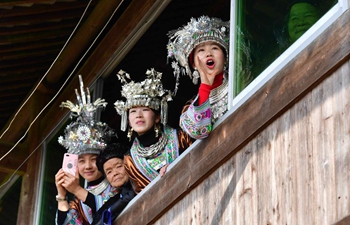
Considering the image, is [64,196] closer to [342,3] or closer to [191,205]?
[191,205]

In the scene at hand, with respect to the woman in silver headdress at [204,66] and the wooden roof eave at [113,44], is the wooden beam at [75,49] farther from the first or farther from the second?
the woman in silver headdress at [204,66]

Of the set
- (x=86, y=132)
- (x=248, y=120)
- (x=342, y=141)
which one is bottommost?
(x=342, y=141)

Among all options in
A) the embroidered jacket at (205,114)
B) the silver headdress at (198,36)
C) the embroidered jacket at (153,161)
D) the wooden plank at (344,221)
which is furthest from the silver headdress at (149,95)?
the wooden plank at (344,221)

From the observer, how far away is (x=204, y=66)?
21.6 feet

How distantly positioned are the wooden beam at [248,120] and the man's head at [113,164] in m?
0.48

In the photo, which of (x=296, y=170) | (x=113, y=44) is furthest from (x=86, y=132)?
(x=296, y=170)

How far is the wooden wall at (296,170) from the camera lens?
16.2ft

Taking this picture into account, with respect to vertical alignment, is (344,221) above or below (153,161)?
below

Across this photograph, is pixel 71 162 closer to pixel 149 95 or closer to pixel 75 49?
pixel 149 95

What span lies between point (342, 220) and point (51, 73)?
493cm

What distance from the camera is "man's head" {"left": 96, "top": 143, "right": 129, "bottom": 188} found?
746cm

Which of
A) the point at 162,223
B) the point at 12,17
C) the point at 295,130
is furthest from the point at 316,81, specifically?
the point at 12,17

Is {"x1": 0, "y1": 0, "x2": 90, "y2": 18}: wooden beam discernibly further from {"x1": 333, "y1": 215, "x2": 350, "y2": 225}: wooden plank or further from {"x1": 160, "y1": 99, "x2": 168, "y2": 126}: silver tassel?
{"x1": 333, "y1": 215, "x2": 350, "y2": 225}: wooden plank

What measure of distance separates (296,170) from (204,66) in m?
1.51
